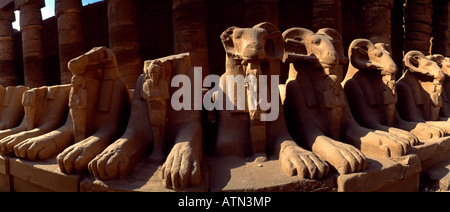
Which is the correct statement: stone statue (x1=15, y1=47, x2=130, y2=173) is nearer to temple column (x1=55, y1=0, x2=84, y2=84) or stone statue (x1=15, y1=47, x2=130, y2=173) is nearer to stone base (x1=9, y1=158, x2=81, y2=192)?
stone base (x1=9, y1=158, x2=81, y2=192)

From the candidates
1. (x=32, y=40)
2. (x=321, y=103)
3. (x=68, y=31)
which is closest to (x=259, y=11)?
(x=321, y=103)

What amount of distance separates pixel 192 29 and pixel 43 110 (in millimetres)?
4267

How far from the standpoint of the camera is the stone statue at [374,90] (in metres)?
3.05

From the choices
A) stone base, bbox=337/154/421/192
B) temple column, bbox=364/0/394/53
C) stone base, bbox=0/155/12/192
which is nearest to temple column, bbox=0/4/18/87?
stone base, bbox=0/155/12/192

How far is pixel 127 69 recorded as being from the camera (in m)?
7.68

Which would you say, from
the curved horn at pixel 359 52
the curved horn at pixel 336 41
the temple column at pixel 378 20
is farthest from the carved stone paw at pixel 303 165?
the temple column at pixel 378 20

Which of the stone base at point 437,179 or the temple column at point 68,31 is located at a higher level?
the temple column at point 68,31

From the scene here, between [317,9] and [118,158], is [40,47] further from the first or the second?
[118,158]

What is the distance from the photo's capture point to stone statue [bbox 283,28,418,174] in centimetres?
240

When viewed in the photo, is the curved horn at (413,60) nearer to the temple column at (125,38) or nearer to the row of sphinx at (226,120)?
the row of sphinx at (226,120)

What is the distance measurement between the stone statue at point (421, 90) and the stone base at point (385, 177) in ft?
4.89

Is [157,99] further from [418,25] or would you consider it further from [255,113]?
[418,25]

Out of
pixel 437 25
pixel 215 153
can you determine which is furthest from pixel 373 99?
pixel 437 25

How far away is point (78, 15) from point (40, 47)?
2.41m
